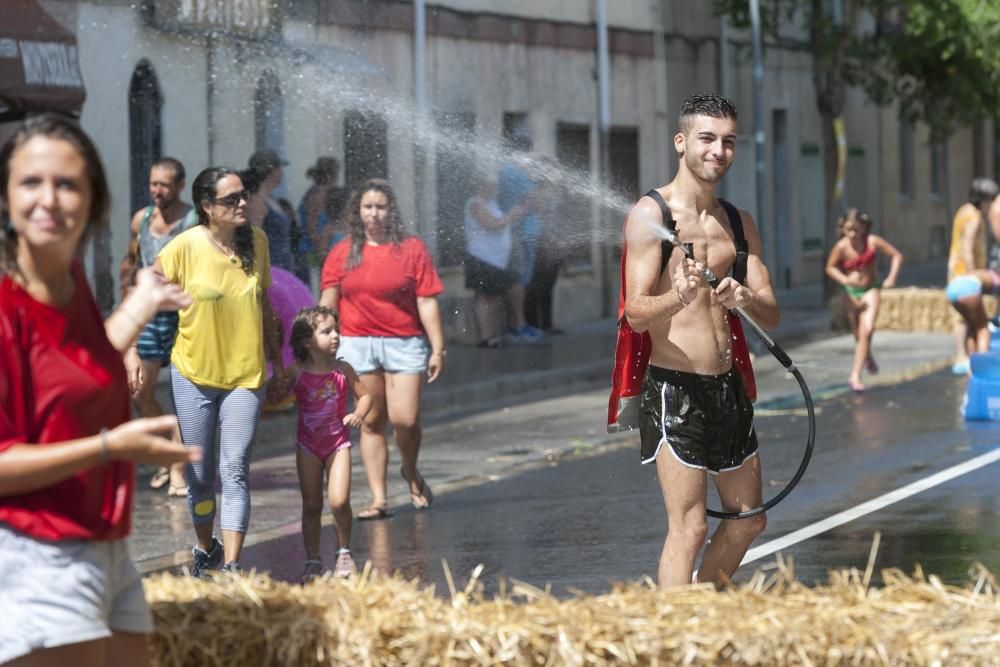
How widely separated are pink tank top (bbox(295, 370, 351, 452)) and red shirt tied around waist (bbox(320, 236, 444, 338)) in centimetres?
160

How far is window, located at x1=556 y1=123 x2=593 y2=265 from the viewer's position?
2422 cm

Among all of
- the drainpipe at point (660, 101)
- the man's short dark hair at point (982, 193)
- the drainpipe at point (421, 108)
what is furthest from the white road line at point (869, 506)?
the drainpipe at point (660, 101)

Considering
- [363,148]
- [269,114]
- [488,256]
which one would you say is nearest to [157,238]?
[269,114]

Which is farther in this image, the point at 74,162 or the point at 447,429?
the point at 447,429

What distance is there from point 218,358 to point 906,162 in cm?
3404

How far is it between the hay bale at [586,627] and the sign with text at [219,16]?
1364cm

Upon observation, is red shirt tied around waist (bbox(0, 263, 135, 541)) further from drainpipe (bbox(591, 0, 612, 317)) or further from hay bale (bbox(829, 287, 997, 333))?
drainpipe (bbox(591, 0, 612, 317))

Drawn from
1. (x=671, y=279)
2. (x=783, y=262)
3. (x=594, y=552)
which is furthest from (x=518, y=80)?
(x=671, y=279)

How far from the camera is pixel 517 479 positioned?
12.0 m

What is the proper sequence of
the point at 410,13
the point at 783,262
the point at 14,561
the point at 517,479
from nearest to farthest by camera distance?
the point at 14,561 < the point at 517,479 < the point at 410,13 < the point at 783,262

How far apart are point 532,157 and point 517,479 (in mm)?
11011

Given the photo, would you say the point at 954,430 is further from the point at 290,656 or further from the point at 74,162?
the point at 74,162

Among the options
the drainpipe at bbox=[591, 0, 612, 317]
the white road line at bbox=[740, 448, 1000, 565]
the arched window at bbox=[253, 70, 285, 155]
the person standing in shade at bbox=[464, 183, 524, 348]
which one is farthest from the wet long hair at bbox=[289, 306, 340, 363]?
the drainpipe at bbox=[591, 0, 612, 317]

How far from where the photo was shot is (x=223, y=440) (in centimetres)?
827
